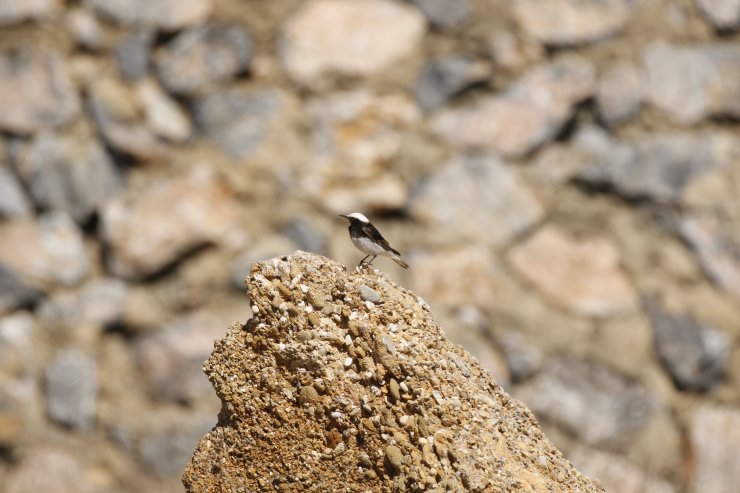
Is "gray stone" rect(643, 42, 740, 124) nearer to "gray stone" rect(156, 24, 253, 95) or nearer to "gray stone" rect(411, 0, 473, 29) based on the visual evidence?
"gray stone" rect(411, 0, 473, 29)

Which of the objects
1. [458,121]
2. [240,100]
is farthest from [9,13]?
[458,121]

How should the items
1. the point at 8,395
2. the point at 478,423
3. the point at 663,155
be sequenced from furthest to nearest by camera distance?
the point at 663,155 < the point at 8,395 < the point at 478,423

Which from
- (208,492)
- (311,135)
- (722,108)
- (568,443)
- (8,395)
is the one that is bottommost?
(208,492)

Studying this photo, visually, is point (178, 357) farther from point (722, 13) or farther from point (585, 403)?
point (722, 13)

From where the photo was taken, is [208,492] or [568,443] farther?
[568,443]

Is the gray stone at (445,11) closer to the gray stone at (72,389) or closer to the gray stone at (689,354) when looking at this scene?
the gray stone at (689,354)

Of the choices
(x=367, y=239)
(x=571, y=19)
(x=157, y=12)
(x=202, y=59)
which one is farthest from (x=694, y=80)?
(x=367, y=239)

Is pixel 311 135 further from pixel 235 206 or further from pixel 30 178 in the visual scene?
pixel 30 178
